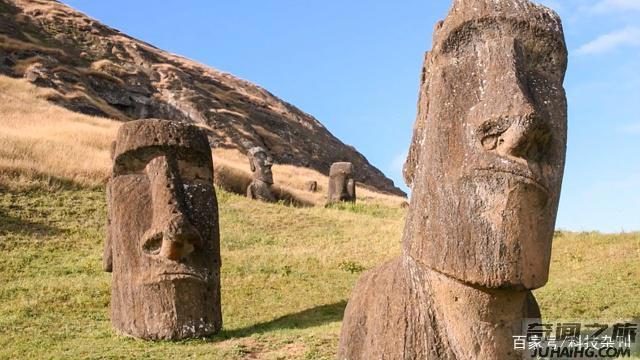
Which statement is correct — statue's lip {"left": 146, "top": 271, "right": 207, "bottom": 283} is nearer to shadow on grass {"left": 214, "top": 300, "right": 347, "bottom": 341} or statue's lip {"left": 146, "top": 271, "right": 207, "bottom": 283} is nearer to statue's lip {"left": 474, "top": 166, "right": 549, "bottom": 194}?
shadow on grass {"left": 214, "top": 300, "right": 347, "bottom": 341}

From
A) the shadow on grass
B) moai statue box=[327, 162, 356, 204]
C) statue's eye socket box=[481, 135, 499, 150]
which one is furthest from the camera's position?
moai statue box=[327, 162, 356, 204]

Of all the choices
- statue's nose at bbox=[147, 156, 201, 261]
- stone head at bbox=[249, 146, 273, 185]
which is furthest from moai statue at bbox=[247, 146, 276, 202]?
statue's nose at bbox=[147, 156, 201, 261]

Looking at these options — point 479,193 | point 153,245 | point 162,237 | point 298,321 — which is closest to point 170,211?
point 162,237

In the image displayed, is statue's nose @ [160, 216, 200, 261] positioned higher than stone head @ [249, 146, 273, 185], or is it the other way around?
stone head @ [249, 146, 273, 185]

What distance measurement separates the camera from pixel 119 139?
1077 centimetres

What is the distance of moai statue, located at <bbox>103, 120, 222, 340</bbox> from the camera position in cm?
1012

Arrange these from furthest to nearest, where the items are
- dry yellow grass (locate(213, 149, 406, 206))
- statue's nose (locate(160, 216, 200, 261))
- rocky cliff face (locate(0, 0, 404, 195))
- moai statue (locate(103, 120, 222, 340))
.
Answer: rocky cliff face (locate(0, 0, 404, 195)) → dry yellow grass (locate(213, 149, 406, 206)) → moai statue (locate(103, 120, 222, 340)) → statue's nose (locate(160, 216, 200, 261))

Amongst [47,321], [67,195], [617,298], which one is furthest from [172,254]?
[67,195]

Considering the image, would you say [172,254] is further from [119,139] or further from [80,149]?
[80,149]

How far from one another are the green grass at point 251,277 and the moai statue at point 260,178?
2.79 meters

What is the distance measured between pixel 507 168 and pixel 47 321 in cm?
984

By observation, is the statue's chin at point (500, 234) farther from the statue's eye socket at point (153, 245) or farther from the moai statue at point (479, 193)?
the statue's eye socket at point (153, 245)

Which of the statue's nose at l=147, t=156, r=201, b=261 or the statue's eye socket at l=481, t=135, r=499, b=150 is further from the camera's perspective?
the statue's nose at l=147, t=156, r=201, b=261

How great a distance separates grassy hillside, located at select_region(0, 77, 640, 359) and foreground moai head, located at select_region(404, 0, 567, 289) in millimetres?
4885
